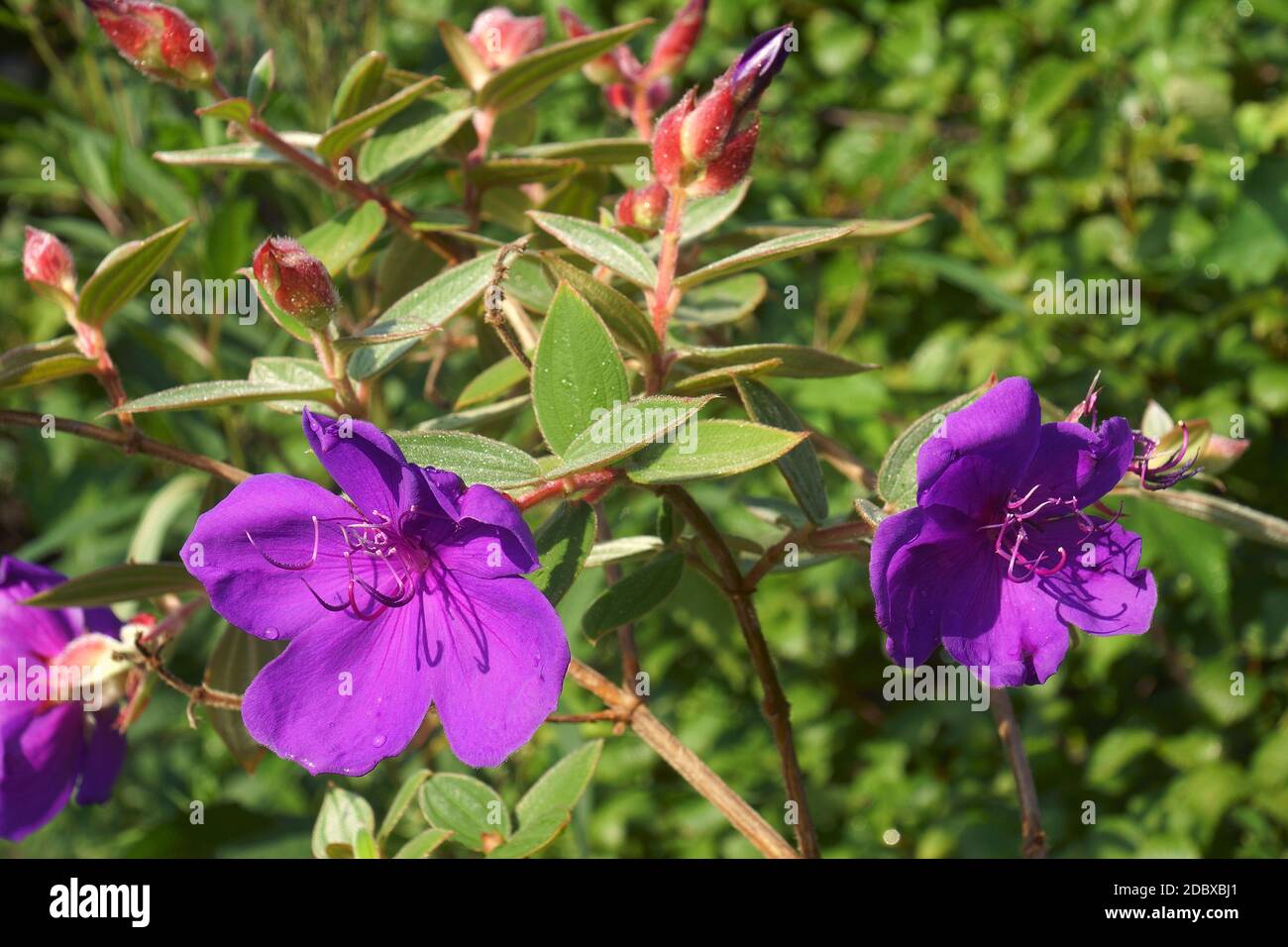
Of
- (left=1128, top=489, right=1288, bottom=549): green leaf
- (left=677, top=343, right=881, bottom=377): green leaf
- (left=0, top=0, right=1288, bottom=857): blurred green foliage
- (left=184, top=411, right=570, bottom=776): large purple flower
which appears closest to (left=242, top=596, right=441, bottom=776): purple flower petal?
(left=184, top=411, right=570, bottom=776): large purple flower

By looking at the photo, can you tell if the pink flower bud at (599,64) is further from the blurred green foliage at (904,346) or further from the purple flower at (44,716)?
the purple flower at (44,716)

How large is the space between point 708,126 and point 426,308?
208 mm

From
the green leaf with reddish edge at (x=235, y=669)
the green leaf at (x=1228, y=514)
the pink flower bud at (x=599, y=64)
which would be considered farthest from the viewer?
the pink flower bud at (x=599, y=64)

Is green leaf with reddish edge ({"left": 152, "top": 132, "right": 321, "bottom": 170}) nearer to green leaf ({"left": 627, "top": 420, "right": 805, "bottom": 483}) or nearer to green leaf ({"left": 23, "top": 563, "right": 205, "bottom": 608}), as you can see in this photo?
green leaf ({"left": 23, "top": 563, "right": 205, "bottom": 608})

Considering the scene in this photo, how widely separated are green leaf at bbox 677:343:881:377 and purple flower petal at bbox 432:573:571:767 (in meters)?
0.21

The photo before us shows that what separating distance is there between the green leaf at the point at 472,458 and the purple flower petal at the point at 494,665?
6 cm

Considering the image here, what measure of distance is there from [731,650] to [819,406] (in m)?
0.44

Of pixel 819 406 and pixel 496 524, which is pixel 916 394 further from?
pixel 496 524

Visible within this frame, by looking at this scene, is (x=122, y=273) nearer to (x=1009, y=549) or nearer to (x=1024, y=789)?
(x=1009, y=549)

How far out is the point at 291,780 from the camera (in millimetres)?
1770

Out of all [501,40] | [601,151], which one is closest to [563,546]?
[601,151]

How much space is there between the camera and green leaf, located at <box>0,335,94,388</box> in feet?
2.66

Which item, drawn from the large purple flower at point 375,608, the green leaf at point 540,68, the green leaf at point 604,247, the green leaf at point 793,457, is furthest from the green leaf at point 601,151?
the large purple flower at point 375,608

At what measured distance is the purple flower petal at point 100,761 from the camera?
36.9 inches
